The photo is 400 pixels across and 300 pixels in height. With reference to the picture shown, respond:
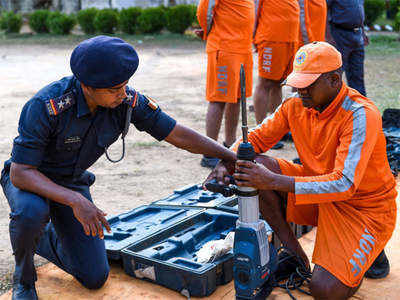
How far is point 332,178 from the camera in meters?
2.62

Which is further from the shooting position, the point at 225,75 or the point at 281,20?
the point at 281,20

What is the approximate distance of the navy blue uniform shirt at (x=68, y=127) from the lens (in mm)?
2574

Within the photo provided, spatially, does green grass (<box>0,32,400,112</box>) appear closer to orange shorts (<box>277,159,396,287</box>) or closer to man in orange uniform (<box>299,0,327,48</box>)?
man in orange uniform (<box>299,0,327,48</box>)

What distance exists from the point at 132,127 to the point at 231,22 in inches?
88.2

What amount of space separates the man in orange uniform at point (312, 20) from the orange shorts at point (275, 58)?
205mm

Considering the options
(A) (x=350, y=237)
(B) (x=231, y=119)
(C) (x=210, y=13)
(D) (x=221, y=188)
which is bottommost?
(B) (x=231, y=119)

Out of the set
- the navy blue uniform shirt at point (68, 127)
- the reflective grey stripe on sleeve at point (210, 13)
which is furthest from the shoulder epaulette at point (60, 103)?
the reflective grey stripe on sleeve at point (210, 13)

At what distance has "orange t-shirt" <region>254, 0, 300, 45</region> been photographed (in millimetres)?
5214

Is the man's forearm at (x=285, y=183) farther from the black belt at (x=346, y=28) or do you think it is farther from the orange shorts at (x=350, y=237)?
the black belt at (x=346, y=28)

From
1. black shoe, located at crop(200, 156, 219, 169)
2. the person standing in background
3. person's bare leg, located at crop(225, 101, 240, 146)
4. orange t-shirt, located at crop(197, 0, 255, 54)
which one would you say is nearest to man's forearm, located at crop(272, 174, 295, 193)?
black shoe, located at crop(200, 156, 219, 169)

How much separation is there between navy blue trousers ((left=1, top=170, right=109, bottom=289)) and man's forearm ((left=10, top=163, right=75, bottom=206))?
108 mm

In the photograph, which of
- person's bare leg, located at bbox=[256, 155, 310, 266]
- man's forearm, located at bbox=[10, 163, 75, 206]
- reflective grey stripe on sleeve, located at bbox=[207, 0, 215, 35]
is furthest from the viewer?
reflective grey stripe on sleeve, located at bbox=[207, 0, 215, 35]

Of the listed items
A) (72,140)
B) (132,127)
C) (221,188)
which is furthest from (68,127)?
(132,127)

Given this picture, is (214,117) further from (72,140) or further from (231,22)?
(72,140)
